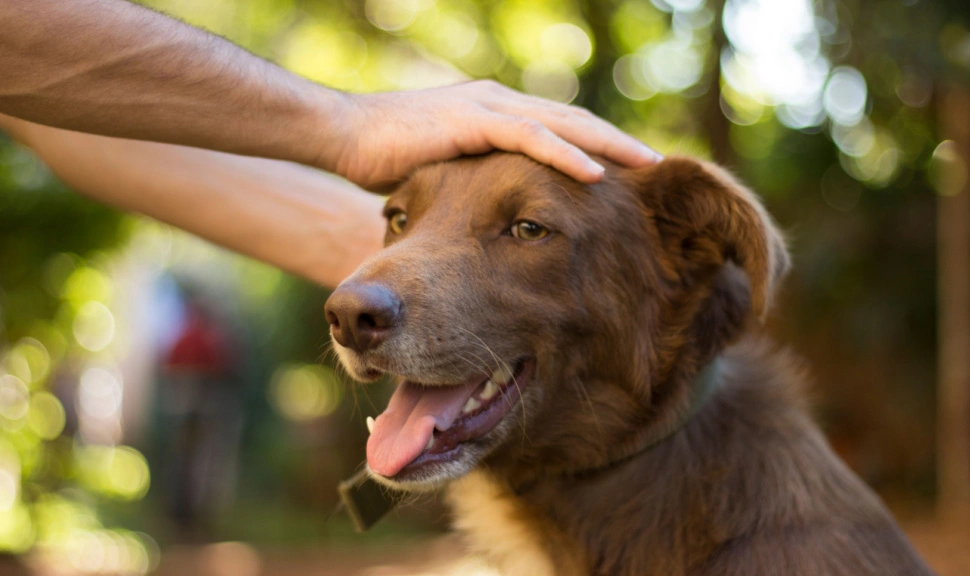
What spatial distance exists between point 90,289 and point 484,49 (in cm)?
652

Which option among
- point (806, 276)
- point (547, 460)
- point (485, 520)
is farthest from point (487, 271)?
point (806, 276)

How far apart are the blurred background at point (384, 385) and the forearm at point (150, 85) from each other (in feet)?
13.5

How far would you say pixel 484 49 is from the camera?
42.1 feet

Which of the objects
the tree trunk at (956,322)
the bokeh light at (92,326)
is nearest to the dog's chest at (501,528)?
the tree trunk at (956,322)

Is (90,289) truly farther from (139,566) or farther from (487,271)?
(487,271)

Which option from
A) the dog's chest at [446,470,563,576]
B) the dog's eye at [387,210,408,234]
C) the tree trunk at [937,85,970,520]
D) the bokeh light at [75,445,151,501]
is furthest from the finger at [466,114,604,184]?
the bokeh light at [75,445,151,501]

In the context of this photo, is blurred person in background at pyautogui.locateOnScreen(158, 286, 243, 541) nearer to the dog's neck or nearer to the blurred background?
the blurred background

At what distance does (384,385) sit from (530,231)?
25.8ft

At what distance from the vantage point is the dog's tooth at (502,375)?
2838 mm

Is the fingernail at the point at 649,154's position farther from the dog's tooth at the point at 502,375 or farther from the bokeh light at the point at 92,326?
the bokeh light at the point at 92,326

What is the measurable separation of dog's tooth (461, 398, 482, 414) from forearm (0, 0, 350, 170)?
0.94 meters

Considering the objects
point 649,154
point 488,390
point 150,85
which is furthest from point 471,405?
point 150,85

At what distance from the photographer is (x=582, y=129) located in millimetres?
2986

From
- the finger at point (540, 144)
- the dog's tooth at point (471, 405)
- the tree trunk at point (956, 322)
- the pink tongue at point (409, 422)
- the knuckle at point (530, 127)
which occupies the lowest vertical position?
the tree trunk at point (956, 322)
